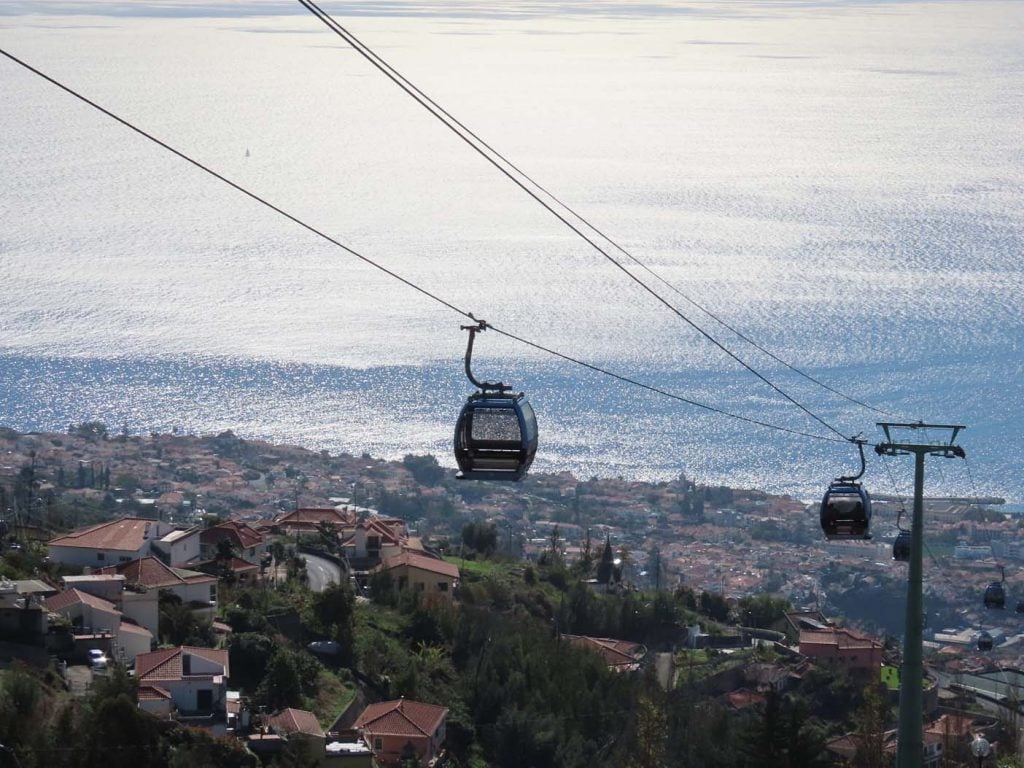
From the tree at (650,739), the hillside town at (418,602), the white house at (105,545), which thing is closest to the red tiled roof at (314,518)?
the hillside town at (418,602)

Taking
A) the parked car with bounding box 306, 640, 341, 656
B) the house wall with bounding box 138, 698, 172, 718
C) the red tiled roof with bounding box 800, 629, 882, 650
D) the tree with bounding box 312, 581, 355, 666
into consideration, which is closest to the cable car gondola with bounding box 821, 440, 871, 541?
the house wall with bounding box 138, 698, 172, 718

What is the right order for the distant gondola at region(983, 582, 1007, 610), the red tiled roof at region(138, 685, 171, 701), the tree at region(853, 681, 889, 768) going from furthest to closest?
the tree at region(853, 681, 889, 768) → the red tiled roof at region(138, 685, 171, 701) → the distant gondola at region(983, 582, 1007, 610)

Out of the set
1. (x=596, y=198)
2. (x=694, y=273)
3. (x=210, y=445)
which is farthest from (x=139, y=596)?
(x=596, y=198)

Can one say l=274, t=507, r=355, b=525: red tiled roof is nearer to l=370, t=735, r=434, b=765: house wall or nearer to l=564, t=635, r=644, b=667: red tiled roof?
l=564, t=635, r=644, b=667: red tiled roof

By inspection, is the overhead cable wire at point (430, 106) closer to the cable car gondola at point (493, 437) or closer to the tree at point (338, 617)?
the cable car gondola at point (493, 437)

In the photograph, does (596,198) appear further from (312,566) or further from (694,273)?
(312,566)
